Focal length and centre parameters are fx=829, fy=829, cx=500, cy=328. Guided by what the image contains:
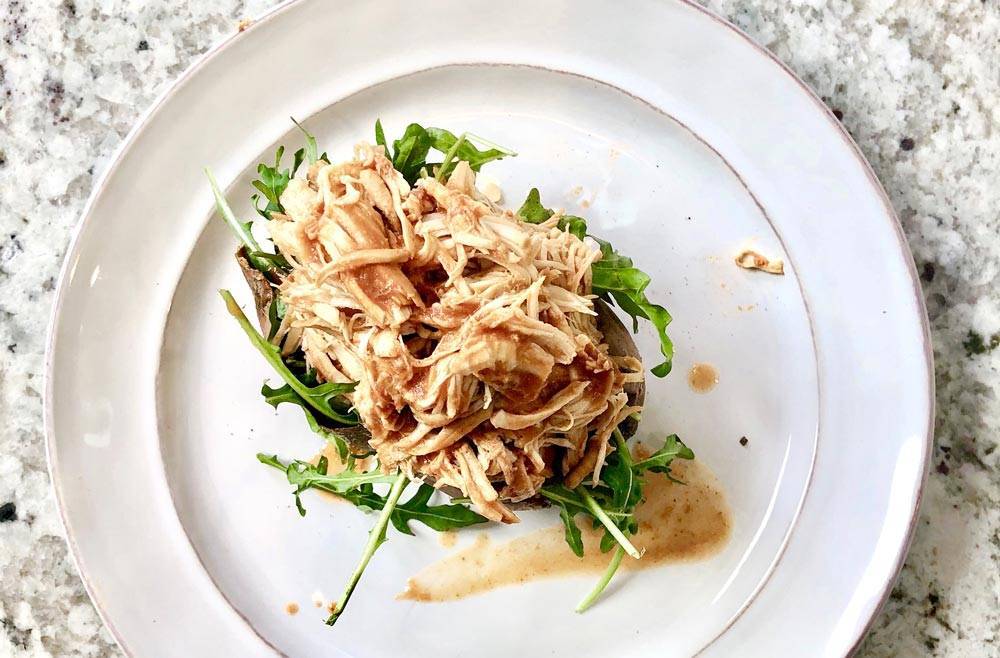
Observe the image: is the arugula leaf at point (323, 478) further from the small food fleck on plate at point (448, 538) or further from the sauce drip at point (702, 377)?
the sauce drip at point (702, 377)

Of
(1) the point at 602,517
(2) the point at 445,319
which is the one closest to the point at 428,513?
(1) the point at 602,517

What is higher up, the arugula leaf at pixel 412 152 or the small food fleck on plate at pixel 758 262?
the arugula leaf at pixel 412 152

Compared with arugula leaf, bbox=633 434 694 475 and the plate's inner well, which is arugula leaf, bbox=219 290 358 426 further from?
arugula leaf, bbox=633 434 694 475

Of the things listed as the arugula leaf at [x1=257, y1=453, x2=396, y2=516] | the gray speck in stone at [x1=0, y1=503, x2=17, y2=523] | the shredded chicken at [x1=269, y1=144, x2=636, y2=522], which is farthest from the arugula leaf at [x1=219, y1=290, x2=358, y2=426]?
the gray speck in stone at [x1=0, y1=503, x2=17, y2=523]

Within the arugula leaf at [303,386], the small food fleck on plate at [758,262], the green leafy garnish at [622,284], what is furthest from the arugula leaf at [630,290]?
the arugula leaf at [303,386]

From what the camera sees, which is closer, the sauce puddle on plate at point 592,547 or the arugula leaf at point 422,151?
the arugula leaf at point 422,151

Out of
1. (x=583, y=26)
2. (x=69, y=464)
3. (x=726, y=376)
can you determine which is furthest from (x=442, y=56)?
(x=69, y=464)

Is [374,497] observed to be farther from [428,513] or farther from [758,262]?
[758,262]
